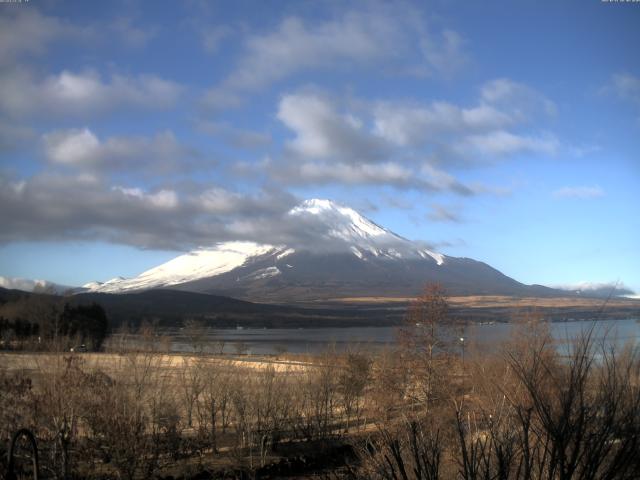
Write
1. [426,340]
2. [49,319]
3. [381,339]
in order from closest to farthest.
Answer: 1. [426,340]
2. [49,319]
3. [381,339]

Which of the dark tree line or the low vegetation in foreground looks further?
the dark tree line

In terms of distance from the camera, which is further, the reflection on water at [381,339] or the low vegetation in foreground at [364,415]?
the reflection on water at [381,339]

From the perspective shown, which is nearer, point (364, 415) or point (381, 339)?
point (364, 415)

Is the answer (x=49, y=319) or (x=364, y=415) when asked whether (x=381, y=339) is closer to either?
(x=49, y=319)

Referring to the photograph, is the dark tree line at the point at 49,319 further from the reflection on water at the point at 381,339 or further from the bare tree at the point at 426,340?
the bare tree at the point at 426,340

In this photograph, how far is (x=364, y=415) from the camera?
113ft

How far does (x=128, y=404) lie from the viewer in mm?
17422

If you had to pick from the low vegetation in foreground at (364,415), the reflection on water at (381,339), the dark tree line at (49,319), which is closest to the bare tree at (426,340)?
the low vegetation in foreground at (364,415)

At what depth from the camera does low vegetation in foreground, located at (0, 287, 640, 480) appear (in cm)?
555

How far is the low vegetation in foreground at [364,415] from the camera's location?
5.55 meters

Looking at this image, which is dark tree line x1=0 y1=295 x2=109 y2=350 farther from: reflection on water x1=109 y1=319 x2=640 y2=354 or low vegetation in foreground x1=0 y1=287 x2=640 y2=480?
low vegetation in foreground x1=0 y1=287 x2=640 y2=480

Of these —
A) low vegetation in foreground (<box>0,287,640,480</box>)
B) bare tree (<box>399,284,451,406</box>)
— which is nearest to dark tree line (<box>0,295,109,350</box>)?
low vegetation in foreground (<box>0,287,640,480</box>)

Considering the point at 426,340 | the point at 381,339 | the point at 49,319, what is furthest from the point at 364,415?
the point at 381,339

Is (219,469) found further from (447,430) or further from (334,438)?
(447,430)
